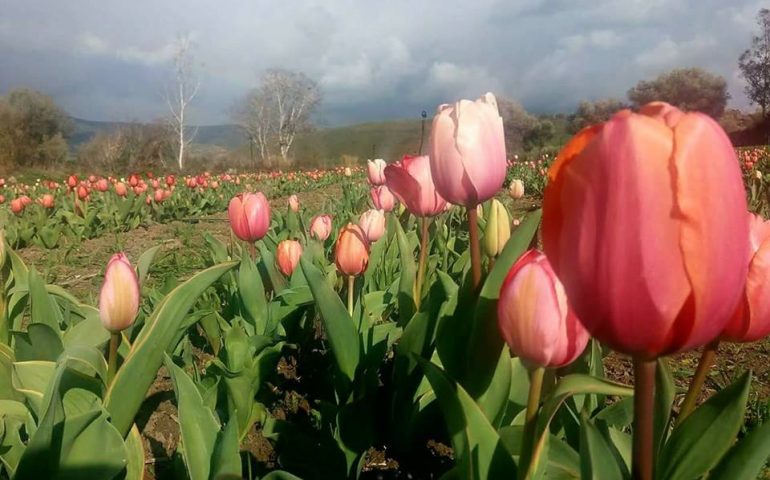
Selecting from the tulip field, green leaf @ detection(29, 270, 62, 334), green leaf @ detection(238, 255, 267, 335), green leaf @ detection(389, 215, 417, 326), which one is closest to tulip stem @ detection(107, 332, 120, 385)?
the tulip field

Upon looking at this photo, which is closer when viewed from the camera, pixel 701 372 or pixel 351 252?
pixel 701 372

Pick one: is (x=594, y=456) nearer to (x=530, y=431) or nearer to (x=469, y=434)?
(x=530, y=431)

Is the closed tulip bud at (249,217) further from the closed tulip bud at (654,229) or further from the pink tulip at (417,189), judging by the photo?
the closed tulip bud at (654,229)

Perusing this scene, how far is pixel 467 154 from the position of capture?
1.16m

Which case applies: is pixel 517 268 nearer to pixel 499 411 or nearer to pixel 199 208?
pixel 499 411

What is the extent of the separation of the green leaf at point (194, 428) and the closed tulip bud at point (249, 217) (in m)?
1.02

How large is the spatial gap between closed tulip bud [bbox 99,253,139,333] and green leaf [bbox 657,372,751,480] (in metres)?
1.02

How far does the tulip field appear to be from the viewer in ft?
1.75

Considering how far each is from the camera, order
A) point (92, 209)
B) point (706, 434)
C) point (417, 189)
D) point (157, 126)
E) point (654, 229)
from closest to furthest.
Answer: point (654, 229) → point (706, 434) → point (417, 189) → point (92, 209) → point (157, 126)

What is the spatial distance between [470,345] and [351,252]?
779 mm

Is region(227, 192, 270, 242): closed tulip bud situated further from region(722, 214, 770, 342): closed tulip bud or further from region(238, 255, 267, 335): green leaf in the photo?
region(722, 214, 770, 342): closed tulip bud

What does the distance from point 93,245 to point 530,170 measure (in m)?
11.4

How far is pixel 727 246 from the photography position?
53 centimetres

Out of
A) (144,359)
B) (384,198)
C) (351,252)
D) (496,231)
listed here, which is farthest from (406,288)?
(384,198)
